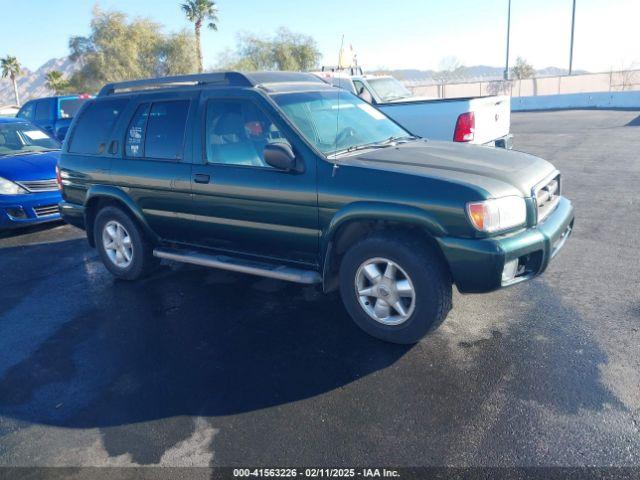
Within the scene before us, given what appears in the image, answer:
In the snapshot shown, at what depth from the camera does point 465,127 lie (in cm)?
757

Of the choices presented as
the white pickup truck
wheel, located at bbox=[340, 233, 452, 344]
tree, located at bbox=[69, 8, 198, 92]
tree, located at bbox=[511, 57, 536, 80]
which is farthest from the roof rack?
tree, located at bbox=[511, 57, 536, 80]

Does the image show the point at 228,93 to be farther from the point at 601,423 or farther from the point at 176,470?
the point at 601,423

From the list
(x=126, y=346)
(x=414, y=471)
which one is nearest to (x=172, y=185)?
(x=126, y=346)

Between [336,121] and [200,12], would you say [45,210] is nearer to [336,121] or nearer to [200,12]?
[336,121]

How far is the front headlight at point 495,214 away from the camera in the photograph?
3.54 metres

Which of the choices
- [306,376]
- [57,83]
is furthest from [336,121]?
[57,83]

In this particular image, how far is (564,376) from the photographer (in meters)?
3.48

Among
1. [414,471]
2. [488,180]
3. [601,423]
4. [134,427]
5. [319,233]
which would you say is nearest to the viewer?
[414,471]

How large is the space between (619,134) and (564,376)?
14921 mm

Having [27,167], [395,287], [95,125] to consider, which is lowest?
[395,287]

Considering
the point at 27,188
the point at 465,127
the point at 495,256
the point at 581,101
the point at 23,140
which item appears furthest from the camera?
the point at 581,101

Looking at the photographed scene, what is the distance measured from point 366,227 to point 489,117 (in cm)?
478

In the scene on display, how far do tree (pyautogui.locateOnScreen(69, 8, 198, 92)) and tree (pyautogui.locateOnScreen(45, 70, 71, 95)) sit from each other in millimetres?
1372

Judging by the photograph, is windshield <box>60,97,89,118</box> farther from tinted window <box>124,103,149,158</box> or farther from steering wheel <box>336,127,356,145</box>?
steering wheel <box>336,127,356,145</box>
